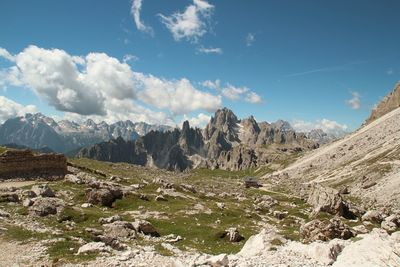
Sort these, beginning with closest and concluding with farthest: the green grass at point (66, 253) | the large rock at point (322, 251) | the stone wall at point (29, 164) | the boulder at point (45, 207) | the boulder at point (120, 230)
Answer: the green grass at point (66, 253) < the large rock at point (322, 251) < the boulder at point (120, 230) < the boulder at point (45, 207) < the stone wall at point (29, 164)

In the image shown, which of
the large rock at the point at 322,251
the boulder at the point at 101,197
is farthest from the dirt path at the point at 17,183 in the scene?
the large rock at the point at 322,251

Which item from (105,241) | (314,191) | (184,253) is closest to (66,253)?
(105,241)

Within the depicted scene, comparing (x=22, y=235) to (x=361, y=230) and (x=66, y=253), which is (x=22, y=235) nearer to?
(x=66, y=253)

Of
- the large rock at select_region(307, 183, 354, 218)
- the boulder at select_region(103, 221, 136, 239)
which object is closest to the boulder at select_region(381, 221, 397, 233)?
the large rock at select_region(307, 183, 354, 218)

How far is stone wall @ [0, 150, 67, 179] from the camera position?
249 ft

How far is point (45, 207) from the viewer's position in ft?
153

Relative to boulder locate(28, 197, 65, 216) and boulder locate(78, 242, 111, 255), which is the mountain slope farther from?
boulder locate(78, 242, 111, 255)

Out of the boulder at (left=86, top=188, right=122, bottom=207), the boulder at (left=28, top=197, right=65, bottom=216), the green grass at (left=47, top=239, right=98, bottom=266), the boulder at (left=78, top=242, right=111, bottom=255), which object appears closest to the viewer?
the green grass at (left=47, top=239, right=98, bottom=266)

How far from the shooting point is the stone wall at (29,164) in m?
76.0

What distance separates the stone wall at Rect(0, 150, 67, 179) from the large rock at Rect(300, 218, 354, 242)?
5689cm

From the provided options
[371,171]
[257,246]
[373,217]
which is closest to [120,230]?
[257,246]

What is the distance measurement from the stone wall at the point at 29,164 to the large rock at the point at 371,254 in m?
66.4

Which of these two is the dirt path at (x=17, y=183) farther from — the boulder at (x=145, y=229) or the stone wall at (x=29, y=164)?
the boulder at (x=145, y=229)

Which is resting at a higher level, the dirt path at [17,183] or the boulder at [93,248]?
the dirt path at [17,183]
